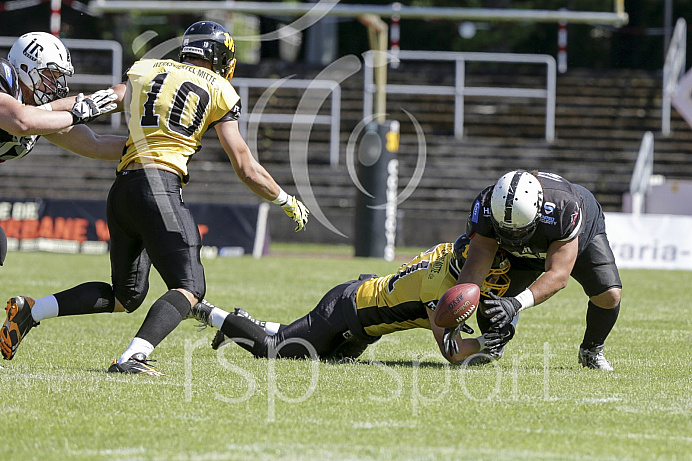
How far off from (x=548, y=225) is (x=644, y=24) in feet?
75.2

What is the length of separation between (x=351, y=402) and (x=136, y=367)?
1235mm

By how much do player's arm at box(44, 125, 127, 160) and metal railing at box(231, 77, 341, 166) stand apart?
13561 millimetres

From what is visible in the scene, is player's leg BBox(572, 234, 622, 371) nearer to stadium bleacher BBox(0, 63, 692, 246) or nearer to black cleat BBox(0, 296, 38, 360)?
black cleat BBox(0, 296, 38, 360)

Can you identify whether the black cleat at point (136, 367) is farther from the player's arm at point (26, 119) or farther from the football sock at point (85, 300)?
the player's arm at point (26, 119)

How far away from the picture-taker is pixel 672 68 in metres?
20.9

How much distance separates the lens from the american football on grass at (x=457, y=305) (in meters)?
5.54

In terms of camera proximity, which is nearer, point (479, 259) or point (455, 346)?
point (479, 259)

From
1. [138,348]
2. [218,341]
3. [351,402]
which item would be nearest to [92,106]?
[138,348]

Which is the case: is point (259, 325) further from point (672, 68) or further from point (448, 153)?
point (672, 68)

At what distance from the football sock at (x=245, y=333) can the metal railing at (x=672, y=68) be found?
→ 636 inches

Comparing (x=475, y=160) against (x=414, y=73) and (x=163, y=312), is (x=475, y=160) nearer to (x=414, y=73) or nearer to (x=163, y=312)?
(x=414, y=73)

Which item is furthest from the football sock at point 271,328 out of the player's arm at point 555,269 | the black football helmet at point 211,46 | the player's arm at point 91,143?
the player's arm at point 555,269

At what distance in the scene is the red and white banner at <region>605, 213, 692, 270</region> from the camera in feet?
51.0

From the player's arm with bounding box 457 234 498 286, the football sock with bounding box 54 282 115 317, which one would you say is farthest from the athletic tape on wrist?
the football sock with bounding box 54 282 115 317
